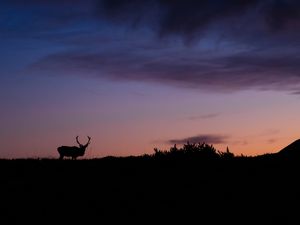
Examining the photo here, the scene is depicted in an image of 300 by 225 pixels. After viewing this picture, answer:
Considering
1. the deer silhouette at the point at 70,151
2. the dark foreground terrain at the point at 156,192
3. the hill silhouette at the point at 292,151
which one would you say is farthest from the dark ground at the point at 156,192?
the deer silhouette at the point at 70,151

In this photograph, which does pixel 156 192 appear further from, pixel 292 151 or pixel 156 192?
pixel 292 151

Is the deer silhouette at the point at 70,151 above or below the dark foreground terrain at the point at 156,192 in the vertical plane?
above

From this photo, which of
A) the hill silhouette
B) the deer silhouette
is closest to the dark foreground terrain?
the hill silhouette

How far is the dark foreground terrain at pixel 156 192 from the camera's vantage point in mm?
17109

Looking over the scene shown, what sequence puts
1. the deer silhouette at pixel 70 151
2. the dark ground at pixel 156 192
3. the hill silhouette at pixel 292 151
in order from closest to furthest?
the dark ground at pixel 156 192, the hill silhouette at pixel 292 151, the deer silhouette at pixel 70 151

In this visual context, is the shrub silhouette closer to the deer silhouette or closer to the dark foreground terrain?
the dark foreground terrain

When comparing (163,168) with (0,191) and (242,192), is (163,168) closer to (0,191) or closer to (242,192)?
(242,192)

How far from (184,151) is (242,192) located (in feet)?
24.2

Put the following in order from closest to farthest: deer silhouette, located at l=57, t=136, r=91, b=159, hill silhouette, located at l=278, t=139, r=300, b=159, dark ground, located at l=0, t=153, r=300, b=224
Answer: dark ground, located at l=0, t=153, r=300, b=224
hill silhouette, located at l=278, t=139, r=300, b=159
deer silhouette, located at l=57, t=136, r=91, b=159

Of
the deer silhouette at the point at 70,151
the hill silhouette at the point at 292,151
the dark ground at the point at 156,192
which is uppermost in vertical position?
the deer silhouette at the point at 70,151

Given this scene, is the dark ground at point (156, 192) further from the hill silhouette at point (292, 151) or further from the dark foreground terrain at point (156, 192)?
the hill silhouette at point (292, 151)

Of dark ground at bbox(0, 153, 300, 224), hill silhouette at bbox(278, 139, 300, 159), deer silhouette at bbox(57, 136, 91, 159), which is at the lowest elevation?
dark ground at bbox(0, 153, 300, 224)

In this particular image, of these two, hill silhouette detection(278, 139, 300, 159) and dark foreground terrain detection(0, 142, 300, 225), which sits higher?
hill silhouette detection(278, 139, 300, 159)

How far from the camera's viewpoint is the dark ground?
56.1 ft
